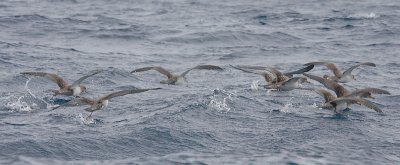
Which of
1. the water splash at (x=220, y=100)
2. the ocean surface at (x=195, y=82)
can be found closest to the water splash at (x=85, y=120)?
the ocean surface at (x=195, y=82)

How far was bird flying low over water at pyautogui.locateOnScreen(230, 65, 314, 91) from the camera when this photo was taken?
1767cm

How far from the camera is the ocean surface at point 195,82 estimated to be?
45.0ft

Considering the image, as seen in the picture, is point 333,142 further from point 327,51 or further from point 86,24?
point 86,24

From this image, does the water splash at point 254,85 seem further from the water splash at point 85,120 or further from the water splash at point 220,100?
the water splash at point 85,120

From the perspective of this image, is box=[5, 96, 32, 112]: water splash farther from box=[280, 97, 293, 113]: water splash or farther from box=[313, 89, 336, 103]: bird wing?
box=[313, 89, 336, 103]: bird wing

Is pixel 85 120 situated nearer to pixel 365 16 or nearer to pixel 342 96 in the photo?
pixel 342 96

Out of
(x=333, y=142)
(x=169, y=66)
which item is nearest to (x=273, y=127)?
(x=333, y=142)

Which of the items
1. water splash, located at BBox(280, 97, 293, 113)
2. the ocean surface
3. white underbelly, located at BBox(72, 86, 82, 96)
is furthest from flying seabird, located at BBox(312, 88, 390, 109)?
white underbelly, located at BBox(72, 86, 82, 96)

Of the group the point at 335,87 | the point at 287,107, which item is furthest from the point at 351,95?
the point at 287,107

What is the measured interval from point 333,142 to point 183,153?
9.56 ft

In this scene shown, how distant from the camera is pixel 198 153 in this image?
13477mm

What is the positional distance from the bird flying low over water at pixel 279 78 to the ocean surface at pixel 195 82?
1.02ft

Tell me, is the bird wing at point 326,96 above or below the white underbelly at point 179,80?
above

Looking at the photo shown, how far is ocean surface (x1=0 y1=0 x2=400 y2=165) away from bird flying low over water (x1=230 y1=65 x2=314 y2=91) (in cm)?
31
